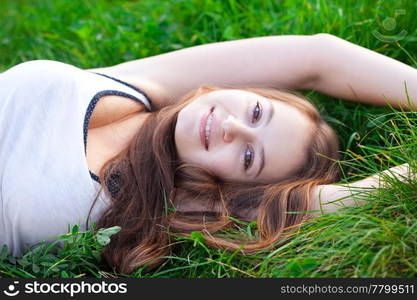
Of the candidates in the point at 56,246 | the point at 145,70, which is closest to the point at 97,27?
the point at 145,70

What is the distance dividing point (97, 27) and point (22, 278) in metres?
2.15

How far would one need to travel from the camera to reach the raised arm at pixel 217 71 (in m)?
2.92

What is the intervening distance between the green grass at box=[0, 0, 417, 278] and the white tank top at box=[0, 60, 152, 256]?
101 millimetres

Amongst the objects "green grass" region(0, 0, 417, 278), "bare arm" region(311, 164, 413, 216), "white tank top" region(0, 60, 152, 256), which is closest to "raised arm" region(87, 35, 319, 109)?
"green grass" region(0, 0, 417, 278)

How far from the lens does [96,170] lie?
2549 millimetres

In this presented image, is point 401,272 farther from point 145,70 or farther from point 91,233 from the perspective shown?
point 145,70

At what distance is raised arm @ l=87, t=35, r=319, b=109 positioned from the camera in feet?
9.59

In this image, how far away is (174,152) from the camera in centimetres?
270

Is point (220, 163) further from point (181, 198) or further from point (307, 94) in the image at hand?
point (307, 94)

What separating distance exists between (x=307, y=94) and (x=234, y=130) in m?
0.73

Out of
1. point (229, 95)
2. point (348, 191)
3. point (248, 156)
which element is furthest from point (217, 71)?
point (348, 191)

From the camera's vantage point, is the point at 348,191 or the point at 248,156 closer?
the point at 348,191

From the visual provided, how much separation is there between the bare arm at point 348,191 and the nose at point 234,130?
1.12 ft

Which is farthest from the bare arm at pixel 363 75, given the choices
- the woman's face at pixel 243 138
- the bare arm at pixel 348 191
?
the bare arm at pixel 348 191
